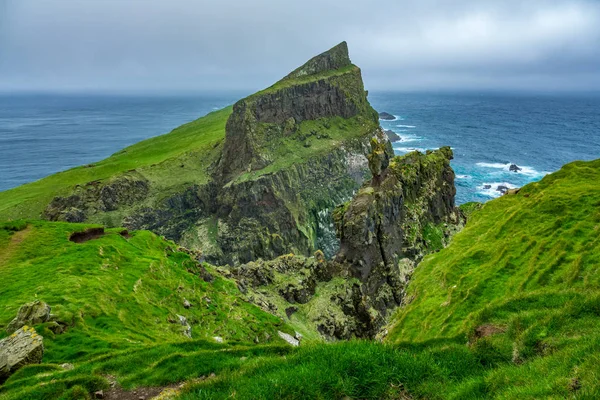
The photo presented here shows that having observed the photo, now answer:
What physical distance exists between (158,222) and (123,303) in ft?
289

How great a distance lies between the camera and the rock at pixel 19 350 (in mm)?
19422

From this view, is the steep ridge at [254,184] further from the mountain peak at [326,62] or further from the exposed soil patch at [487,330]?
the exposed soil patch at [487,330]

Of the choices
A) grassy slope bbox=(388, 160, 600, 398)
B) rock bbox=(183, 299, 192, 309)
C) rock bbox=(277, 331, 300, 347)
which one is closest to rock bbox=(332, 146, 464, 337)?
rock bbox=(277, 331, 300, 347)

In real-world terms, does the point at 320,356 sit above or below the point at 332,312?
above

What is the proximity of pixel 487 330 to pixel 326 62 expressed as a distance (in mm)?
161986

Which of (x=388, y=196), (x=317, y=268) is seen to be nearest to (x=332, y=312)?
(x=317, y=268)

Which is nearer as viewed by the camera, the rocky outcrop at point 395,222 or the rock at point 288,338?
the rock at point 288,338

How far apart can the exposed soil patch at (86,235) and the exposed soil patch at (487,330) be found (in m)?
42.5

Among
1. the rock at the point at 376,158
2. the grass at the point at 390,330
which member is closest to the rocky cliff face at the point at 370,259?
the rock at the point at 376,158

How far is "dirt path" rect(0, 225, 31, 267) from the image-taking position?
117ft

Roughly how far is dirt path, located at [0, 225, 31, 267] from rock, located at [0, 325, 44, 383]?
682 inches

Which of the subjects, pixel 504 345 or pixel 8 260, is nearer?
pixel 504 345

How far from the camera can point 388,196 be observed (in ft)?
255

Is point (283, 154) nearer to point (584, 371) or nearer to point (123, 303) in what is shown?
point (123, 303)
